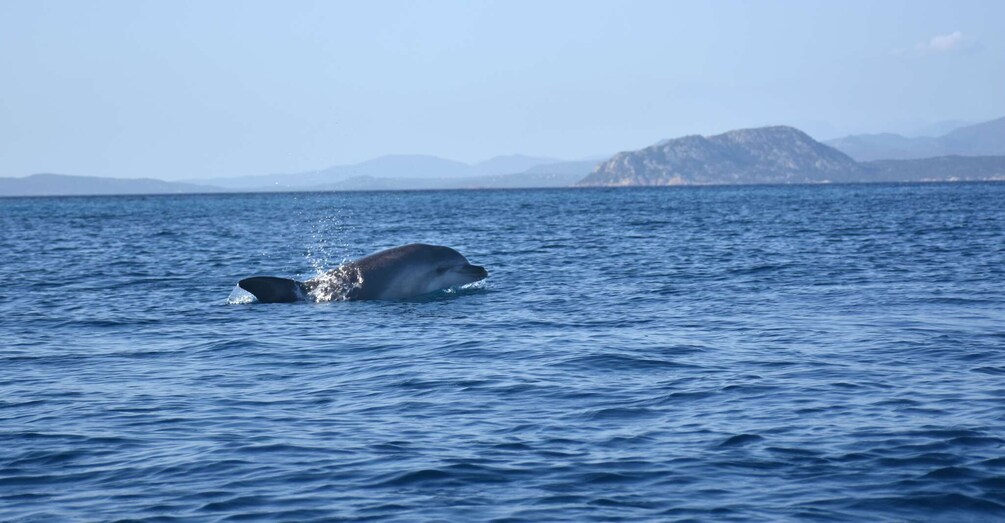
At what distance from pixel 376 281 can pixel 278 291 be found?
195cm

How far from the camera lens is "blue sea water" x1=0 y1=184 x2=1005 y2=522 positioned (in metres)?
10.0

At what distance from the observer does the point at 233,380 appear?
15539 mm

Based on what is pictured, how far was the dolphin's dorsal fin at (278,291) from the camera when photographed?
24.0 metres

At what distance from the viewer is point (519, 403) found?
13.7m

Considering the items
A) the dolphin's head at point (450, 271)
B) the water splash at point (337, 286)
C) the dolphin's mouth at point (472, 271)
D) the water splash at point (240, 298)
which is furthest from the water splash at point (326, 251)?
the dolphin's mouth at point (472, 271)

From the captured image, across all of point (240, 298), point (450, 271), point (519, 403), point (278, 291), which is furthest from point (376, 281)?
point (519, 403)

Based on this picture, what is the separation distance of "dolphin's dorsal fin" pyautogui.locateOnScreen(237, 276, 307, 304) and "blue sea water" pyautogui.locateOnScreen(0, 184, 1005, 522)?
411 mm

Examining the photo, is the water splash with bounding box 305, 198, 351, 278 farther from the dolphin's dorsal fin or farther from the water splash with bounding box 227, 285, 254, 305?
the water splash with bounding box 227, 285, 254, 305

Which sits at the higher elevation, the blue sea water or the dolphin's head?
the dolphin's head

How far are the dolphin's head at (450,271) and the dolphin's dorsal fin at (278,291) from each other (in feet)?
8.56

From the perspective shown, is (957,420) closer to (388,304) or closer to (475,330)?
(475,330)

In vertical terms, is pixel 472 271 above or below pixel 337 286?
above

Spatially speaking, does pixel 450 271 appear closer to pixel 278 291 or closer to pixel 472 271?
pixel 472 271

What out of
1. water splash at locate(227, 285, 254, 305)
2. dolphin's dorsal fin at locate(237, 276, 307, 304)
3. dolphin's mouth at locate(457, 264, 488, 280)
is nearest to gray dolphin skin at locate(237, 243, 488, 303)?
dolphin's dorsal fin at locate(237, 276, 307, 304)
